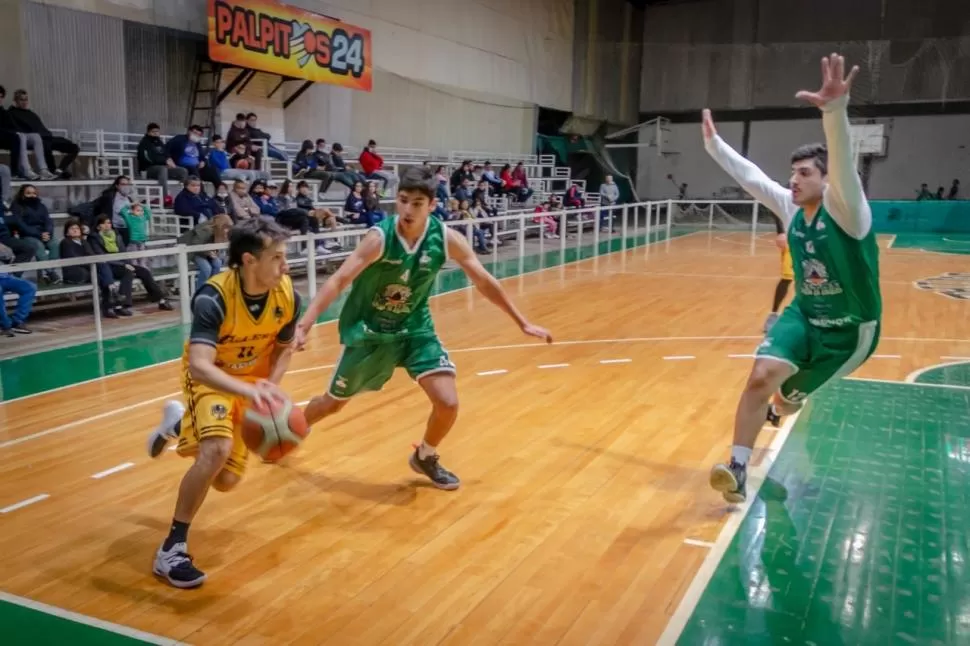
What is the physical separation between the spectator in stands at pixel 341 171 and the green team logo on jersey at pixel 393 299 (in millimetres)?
10154

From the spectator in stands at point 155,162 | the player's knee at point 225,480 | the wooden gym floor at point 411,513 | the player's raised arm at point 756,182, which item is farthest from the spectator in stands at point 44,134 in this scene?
the player's raised arm at point 756,182

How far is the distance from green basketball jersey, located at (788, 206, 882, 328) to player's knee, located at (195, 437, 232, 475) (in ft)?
9.02

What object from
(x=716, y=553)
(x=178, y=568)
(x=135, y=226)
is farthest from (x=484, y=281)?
(x=135, y=226)

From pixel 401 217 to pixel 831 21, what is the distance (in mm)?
27692

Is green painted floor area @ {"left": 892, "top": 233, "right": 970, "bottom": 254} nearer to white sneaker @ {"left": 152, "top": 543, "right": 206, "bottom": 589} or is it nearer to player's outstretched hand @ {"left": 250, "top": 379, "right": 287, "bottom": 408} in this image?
player's outstretched hand @ {"left": 250, "top": 379, "right": 287, "bottom": 408}

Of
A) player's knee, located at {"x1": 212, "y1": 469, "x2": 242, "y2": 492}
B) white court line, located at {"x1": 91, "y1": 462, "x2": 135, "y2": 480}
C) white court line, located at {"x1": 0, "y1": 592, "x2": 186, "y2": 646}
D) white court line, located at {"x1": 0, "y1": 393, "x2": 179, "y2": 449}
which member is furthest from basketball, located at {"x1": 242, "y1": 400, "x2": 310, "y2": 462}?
white court line, located at {"x1": 0, "y1": 393, "x2": 179, "y2": 449}

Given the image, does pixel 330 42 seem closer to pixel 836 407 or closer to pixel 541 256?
pixel 541 256

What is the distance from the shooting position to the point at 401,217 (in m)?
4.19

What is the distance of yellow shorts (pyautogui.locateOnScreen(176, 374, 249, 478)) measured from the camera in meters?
3.43

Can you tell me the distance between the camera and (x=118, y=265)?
383 inches

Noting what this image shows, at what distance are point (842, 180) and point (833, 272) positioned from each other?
49 centimetres

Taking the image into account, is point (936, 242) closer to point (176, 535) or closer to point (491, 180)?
point (491, 180)

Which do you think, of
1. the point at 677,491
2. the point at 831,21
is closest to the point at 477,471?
the point at 677,491

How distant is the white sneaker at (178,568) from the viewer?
3.43 metres
